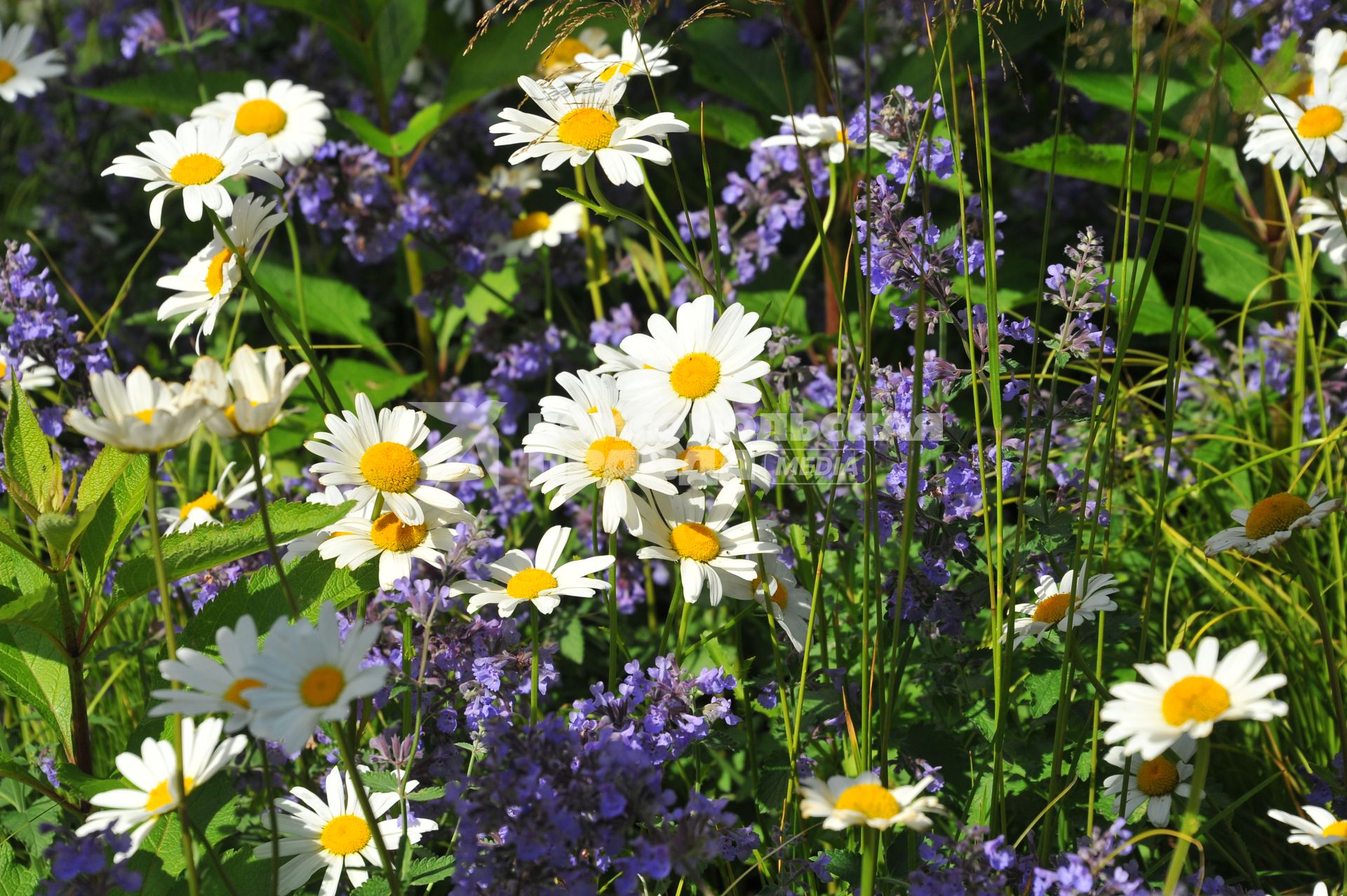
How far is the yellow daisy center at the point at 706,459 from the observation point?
4.62 feet

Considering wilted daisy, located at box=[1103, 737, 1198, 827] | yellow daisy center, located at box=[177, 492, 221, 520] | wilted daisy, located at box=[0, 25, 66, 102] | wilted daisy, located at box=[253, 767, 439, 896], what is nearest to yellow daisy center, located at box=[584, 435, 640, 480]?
wilted daisy, located at box=[253, 767, 439, 896]

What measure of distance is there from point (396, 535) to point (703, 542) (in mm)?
349

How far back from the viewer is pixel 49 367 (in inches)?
77.8

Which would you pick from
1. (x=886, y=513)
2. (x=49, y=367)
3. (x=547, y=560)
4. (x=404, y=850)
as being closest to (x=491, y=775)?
(x=404, y=850)

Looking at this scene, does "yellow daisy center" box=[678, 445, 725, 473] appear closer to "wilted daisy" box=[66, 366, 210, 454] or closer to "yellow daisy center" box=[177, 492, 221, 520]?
"wilted daisy" box=[66, 366, 210, 454]

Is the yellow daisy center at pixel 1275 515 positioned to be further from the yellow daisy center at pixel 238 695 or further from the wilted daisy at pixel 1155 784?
the yellow daisy center at pixel 238 695

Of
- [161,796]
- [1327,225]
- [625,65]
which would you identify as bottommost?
[161,796]

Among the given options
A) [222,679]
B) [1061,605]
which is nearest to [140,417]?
[222,679]

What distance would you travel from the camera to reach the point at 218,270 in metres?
1.38

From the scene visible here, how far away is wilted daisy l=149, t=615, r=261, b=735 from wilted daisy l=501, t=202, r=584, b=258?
5.48 ft

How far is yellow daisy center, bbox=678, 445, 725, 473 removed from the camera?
4.62 feet

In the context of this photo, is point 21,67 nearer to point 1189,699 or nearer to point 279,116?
point 279,116

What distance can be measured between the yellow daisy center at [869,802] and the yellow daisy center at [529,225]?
184 cm

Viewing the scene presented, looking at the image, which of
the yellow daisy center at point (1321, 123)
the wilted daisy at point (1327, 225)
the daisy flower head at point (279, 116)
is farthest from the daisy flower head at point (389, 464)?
the yellow daisy center at point (1321, 123)
